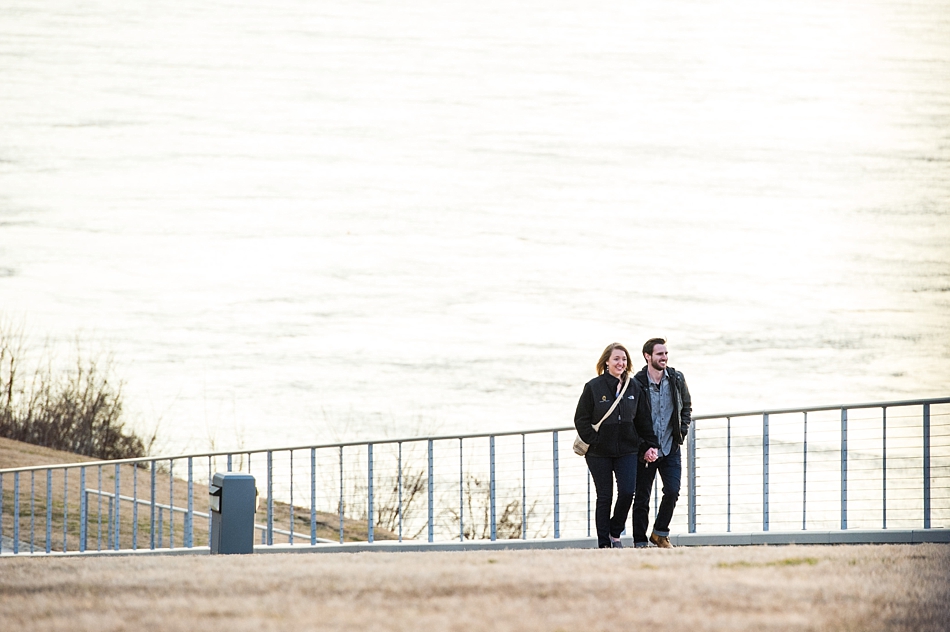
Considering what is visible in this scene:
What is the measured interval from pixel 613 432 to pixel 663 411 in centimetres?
42

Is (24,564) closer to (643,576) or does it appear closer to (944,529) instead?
(643,576)

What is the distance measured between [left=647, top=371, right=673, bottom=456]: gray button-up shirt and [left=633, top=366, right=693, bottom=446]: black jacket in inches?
1.0

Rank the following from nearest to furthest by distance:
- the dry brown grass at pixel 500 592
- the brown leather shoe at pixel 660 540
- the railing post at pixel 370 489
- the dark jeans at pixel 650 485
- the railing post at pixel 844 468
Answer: the dry brown grass at pixel 500 592, the brown leather shoe at pixel 660 540, the dark jeans at pixel 650 485, the railing post at pixel 844 468, the railing post at pixel 370 489

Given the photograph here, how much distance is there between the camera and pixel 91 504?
30.2m

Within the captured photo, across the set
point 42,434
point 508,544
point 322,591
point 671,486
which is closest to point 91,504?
point 42,434

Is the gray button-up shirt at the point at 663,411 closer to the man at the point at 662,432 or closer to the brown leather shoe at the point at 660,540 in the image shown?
the man at the point at 662,432

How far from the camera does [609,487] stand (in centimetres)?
1045

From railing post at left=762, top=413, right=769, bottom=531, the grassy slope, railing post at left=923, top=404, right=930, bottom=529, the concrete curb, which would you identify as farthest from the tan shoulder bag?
the grassy slope

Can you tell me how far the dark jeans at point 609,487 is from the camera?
34.2 ft

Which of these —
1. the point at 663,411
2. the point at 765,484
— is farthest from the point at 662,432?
the point at 765,484

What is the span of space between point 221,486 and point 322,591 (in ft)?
15.7

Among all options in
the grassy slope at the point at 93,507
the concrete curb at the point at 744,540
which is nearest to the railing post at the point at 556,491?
the concrete curb at the point at 744,540

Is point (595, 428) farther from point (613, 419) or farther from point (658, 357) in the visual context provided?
point (658, 357)

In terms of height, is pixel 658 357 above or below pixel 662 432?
above
